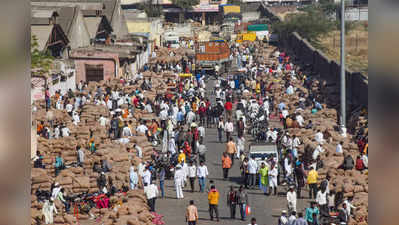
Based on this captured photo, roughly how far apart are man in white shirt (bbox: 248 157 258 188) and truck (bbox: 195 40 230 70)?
31525mm

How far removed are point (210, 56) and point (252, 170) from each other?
3232 centimetres

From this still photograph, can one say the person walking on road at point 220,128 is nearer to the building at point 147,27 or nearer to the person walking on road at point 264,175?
the person walking on road at point 264,175

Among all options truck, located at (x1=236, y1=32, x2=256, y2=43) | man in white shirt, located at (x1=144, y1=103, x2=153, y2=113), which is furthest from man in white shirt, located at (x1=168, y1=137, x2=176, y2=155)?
truck, located at (x1=236, y1=32, x2=256, y2=43)

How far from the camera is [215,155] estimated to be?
1115 inches

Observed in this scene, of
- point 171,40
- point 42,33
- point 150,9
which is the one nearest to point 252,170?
point 42,33

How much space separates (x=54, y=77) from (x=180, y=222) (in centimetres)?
2223

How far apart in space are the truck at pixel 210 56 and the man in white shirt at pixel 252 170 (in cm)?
3152

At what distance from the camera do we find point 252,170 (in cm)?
2223

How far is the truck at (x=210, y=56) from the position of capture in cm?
5400

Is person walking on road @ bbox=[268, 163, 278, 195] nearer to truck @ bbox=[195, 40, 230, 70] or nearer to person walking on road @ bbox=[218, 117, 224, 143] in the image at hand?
person walking on road @ bbox=[218, 117, 224, 143]

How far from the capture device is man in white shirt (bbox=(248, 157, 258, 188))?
72.3ft

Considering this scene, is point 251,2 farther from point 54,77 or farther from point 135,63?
point 54,77

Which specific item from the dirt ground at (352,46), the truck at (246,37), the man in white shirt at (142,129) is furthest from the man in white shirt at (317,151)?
the truck at (246,37)
